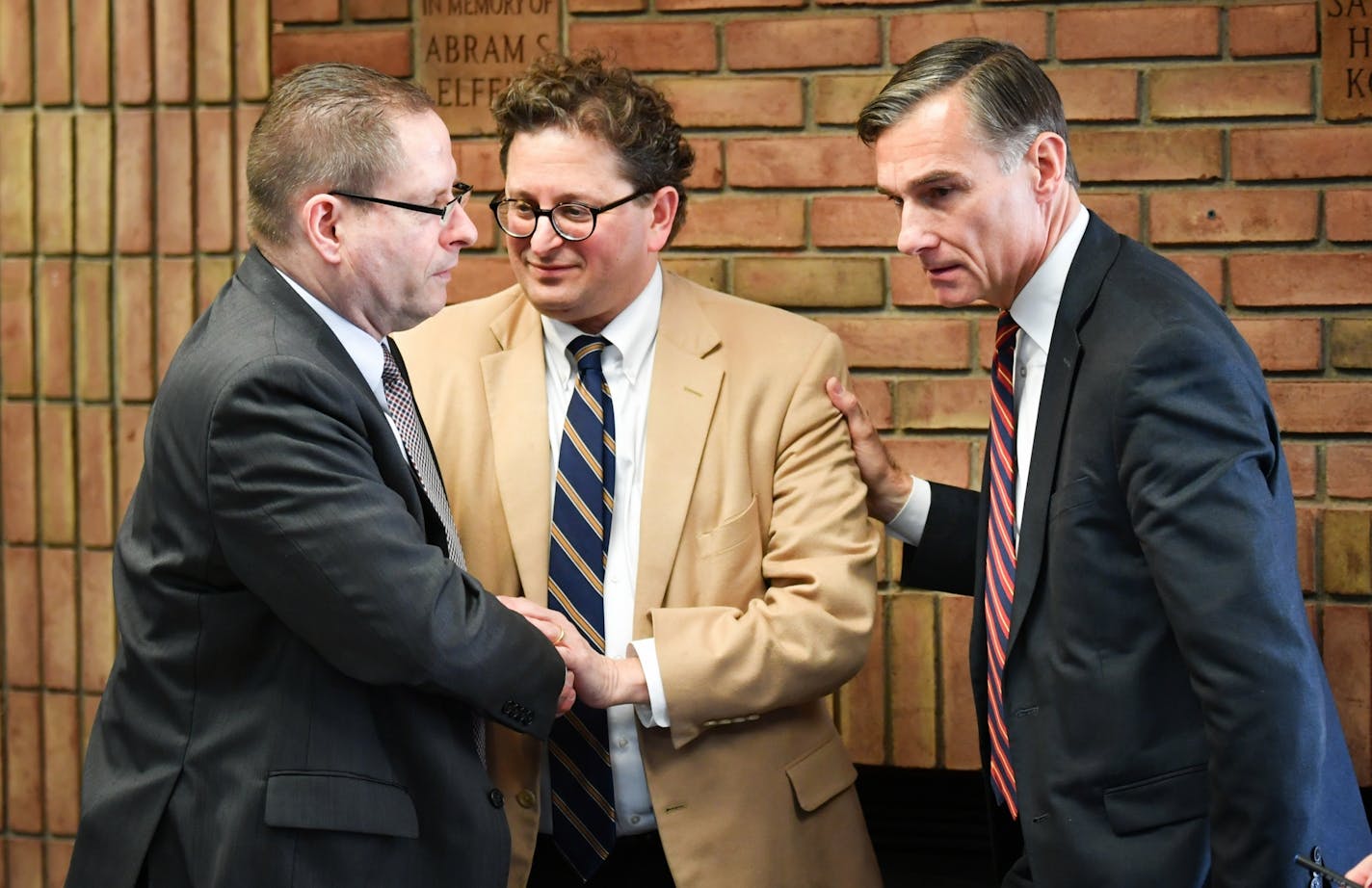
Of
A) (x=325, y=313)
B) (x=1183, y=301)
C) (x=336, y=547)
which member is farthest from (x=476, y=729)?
(x=1183, y=301)

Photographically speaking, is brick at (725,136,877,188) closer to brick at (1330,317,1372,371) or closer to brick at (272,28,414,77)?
brick at (272,28,414,77)

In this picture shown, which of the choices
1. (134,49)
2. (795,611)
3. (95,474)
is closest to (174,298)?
(95,474)

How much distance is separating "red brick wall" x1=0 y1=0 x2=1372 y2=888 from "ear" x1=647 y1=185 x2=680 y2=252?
45 centimetres

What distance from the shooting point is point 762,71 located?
112 inches

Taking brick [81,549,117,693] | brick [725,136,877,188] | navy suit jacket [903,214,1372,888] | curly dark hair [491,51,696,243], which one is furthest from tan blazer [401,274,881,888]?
brick [81,549,117,693]

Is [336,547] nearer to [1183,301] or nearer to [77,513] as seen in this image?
[1183,301]

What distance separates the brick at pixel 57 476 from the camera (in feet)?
10.1

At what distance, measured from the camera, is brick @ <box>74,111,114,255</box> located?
3.04 meters

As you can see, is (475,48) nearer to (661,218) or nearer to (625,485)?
(661,218)

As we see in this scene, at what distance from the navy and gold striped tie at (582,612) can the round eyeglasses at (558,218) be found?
1.01ft

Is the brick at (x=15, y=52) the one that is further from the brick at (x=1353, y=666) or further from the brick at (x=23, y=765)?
the brick at (x=1353, y=666)

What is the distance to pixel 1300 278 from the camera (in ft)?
8.78

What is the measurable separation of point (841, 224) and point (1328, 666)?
47.2 inches

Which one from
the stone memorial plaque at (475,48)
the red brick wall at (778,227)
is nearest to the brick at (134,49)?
the red brick wall at (778,227)
